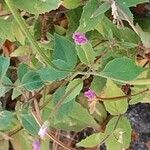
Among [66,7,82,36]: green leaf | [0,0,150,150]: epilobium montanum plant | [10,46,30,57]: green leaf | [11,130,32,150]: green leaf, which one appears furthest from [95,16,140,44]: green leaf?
[11,130,32,150]: green leaf

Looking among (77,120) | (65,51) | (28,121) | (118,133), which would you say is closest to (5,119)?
(28,121)

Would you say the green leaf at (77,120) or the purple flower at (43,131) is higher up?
the purple flower at (43,131)

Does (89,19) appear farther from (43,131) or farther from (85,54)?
(43,131)

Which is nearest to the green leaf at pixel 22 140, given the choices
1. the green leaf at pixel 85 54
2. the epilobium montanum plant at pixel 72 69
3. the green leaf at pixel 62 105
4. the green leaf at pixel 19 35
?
the epilobium montanum plant at pixel 72 69

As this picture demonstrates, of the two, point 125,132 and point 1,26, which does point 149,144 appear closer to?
point 125,132

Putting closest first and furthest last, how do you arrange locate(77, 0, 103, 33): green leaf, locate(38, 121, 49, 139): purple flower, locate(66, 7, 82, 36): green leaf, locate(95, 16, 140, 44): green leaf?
locate(38, 121, 49, 139): purple flower, locate(77, 0, 103, 33): green leaf, locate(95, 16, 140, 44): green leaf, locate(66, 7, 82, 36): green leaf

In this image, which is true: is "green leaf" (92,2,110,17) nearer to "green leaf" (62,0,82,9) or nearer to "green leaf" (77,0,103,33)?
"green leaf" (77,0,103,33)

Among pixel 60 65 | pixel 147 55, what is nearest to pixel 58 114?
pixel 60 65

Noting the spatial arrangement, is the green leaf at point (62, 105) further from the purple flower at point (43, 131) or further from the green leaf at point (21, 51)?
the green leaf at point (21, 51)
